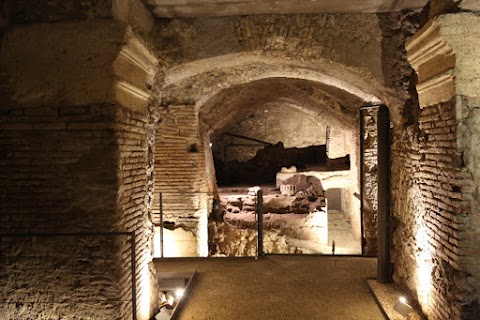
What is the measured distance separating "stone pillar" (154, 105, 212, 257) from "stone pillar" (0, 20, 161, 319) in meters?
4.28

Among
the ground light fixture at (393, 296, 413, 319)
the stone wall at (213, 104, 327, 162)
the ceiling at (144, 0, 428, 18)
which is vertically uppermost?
the ceiling at (144, 0, 428, 18)

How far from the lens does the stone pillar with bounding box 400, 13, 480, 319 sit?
3.35 m

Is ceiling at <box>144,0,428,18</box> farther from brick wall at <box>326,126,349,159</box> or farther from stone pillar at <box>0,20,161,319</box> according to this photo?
brick wall at <box>326,126,349,159</box>

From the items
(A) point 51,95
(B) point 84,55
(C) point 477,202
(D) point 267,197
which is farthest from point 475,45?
(D) point 267,197

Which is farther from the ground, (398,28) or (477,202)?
(398,28)

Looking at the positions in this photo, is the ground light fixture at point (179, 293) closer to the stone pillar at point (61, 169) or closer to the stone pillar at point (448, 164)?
the stone pillar at point (61, 169)

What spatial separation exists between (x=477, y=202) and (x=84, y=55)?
404cm

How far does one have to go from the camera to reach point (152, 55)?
4.39 m

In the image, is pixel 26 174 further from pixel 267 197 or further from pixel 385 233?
pixel 267 197

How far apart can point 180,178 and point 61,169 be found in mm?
4657

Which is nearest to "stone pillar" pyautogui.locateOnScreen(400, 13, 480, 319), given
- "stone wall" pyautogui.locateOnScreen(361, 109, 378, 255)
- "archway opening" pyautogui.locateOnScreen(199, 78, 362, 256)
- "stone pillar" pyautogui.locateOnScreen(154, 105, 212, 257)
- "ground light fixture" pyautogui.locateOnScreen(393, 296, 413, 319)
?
"ground light fixture" pyautogui.locateOnScreen(393, 296, 413, 319)

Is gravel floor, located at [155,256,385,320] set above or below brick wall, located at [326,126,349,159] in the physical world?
below

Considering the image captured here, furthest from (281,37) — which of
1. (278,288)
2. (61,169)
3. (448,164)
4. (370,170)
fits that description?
(370,170)

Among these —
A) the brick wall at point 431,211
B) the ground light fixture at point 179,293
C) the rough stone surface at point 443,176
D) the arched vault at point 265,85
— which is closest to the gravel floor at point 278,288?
the ground light fixture at point 179,293
